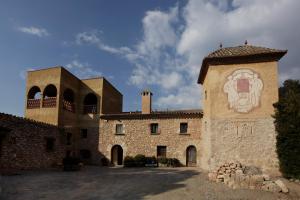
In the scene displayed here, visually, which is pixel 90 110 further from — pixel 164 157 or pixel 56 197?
pixel 56 197

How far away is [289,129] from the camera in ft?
50.3

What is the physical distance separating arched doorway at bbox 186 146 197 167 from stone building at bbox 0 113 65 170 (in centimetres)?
1014

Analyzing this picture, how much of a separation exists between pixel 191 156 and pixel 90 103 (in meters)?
11.6

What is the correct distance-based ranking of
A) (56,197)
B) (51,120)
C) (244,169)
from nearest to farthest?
(56,197) < (244,169) < (51,120)

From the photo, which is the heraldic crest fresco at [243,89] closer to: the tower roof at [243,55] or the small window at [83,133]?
the tower roof at [243,55]

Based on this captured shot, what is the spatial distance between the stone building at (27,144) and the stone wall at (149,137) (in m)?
4.67

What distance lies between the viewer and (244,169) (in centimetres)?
1391

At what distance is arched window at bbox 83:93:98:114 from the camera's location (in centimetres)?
2688

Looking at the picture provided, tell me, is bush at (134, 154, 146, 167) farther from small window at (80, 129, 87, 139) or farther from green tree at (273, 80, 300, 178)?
green tree at (273, 80, 300, 178)

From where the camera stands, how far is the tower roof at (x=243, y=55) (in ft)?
56.6

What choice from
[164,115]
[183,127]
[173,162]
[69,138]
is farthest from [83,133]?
[183,127]

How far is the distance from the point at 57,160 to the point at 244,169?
45.7ft

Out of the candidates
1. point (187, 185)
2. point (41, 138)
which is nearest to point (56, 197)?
point (187, 185)

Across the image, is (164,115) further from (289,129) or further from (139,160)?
(289,129)
